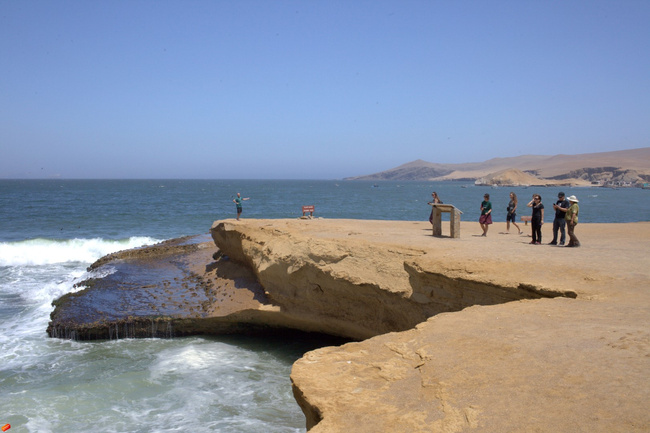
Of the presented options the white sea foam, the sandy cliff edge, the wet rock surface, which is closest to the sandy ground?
the sandy cliff edge

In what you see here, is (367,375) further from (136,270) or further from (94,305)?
(136,270)

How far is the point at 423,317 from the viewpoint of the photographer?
371 inches

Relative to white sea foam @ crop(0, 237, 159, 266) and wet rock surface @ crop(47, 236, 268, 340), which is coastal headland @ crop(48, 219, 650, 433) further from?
white sea foam @ crop(0, 237, 159, 266)

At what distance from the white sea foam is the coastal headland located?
535 cm

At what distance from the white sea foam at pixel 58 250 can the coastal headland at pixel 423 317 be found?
5.35 metres

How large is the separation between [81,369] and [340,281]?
6093mm

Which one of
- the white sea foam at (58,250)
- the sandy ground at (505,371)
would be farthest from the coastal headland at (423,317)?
the white sea foam at (58,250)

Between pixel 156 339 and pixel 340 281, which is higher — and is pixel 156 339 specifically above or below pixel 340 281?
below

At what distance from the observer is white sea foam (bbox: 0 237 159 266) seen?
2189cm

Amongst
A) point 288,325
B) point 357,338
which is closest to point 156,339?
point 288,325

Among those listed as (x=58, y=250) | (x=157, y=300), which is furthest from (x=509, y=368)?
(x=58, y=250)

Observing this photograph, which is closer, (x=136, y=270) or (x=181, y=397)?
(x=181, y=397)

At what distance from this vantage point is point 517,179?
149 m

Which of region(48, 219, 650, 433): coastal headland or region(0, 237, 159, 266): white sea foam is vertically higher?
region(48, 219, 650, 433): coastal headland
